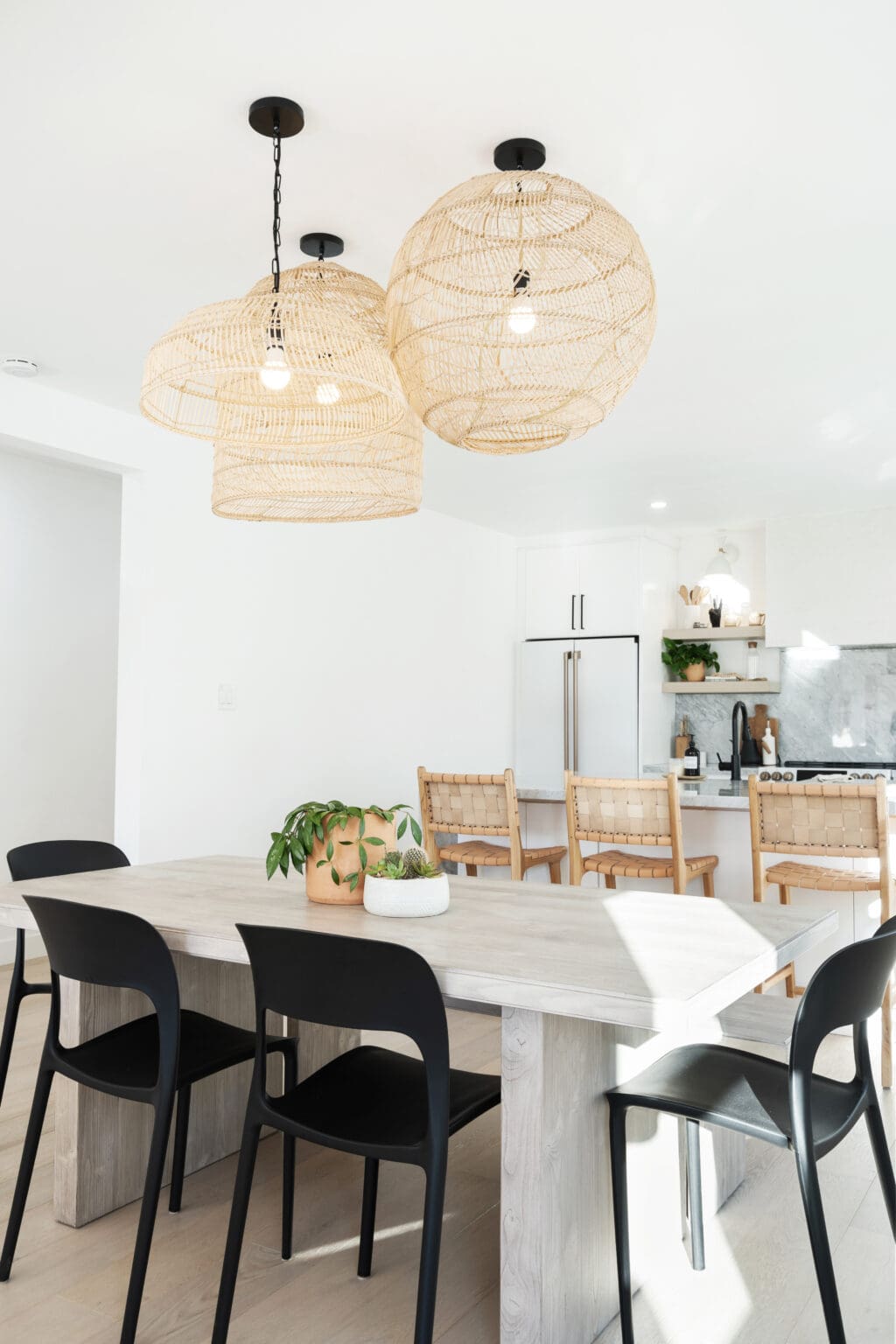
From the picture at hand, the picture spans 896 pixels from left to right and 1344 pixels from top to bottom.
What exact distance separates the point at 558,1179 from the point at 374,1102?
0.35 meters

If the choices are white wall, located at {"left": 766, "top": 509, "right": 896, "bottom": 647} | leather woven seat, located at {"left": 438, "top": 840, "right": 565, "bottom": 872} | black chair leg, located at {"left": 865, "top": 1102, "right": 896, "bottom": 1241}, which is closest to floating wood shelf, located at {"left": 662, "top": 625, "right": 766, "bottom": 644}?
white wall, located at {"left": 766, "top": 509, "right": 896, "bottom": 647}

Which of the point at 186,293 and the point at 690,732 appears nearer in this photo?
the point at 186,293

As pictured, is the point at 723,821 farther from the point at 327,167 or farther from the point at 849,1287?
the point at 327,167

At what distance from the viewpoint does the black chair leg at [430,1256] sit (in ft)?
4.91

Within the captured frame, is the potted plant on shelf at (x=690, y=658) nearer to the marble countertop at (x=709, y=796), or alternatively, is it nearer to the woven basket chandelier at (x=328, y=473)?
the marble countertop at (x=709, y=796)

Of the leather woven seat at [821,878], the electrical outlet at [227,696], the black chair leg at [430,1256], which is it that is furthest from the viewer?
the electrical outlet at [227,696]

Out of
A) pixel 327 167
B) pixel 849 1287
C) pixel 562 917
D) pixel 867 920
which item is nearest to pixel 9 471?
pixel 327 167

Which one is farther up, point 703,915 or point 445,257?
point 445,257

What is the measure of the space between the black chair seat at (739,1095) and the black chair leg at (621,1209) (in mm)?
51

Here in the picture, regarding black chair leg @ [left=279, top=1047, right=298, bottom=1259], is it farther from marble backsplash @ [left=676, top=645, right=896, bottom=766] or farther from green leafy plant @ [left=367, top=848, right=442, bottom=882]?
marble backsplash @ [left=676, top=645, right=896, bottom=766]

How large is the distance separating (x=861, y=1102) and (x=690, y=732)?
4704 mm

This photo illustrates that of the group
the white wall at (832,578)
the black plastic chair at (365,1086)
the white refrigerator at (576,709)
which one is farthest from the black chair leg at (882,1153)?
the white wall at (832,578)

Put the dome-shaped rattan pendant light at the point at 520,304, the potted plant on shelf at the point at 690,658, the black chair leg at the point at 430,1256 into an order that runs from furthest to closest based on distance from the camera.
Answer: the potted plant on shelf at the point at 690,658 < the dome-shaped rattan pendant light at the point at 520,304 < the black chair leg at the point at 430,1256

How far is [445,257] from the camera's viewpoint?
178 centimetres
